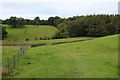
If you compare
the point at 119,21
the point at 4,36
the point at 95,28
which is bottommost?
the point at 4,36

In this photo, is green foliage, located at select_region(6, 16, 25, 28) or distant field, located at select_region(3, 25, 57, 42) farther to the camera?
green foliage, located at select_region(6, 16, 25, 28)

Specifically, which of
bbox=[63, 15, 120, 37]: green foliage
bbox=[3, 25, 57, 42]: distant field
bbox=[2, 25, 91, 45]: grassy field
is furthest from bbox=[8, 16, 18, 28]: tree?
bbox=[63, 15, 120, 37]: green foliage

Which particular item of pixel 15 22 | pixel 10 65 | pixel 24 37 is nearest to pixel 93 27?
pixel 24 37

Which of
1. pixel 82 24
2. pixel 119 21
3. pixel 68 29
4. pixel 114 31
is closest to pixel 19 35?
pixel 68 29

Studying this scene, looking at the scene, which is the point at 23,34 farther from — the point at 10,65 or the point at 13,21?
the point at 10,65

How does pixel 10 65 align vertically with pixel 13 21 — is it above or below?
below

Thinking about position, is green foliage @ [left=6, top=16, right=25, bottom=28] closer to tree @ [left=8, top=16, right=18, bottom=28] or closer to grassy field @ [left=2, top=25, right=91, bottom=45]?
tree @ [left=8, top=16, right=18, bottom=28]

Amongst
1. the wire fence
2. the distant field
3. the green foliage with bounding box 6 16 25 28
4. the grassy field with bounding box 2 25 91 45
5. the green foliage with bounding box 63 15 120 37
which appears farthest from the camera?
the green foliage with bounding box 6 16 25 28

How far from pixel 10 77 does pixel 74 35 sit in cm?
7904

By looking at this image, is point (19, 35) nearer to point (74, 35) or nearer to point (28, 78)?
point (74, 35)

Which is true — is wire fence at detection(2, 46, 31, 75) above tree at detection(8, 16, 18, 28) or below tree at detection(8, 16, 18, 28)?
below

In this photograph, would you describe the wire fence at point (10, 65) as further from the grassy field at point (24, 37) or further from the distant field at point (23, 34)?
the distant field at point (23, 34)

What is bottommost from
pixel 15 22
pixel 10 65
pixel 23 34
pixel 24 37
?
pixel 10 65

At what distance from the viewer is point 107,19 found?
102 meters
